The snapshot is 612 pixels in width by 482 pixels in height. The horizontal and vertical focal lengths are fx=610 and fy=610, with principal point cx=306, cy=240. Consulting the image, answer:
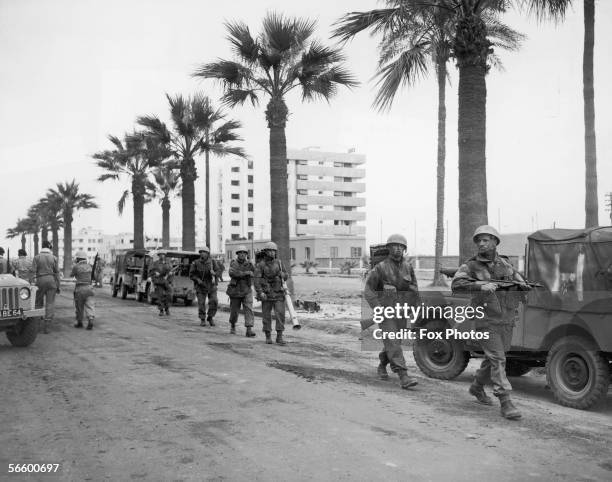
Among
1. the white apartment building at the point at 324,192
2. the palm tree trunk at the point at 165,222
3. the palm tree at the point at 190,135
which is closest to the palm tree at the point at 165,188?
the palm tree trunk at the point at 165,222

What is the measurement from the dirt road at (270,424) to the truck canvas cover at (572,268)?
114 cm

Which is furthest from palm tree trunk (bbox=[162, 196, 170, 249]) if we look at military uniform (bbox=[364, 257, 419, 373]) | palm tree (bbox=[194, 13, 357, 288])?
military uniform (bbox=[364, 257, 419, 373])

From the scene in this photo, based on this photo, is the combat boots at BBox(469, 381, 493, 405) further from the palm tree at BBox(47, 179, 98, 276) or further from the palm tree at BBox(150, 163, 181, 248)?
the palm tree at BBox(47, 179, 98, 276)

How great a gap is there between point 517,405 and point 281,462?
10.8 ft

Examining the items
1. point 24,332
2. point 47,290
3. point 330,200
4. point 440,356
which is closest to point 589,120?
point 440,356

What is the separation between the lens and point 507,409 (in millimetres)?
5953

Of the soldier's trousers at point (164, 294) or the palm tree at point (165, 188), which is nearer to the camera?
the soldier's trousers at point (164, 294)

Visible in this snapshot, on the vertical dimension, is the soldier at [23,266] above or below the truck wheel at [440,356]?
above

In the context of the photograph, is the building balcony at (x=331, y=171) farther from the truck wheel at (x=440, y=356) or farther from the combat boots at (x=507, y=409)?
the combat boots at (x=507, y=409)

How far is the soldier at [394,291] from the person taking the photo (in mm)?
7410

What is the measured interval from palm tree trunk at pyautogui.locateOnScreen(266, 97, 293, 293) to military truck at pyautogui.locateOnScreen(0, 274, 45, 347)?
27.7 ft

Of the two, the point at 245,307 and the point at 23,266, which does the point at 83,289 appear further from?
the point at 245,307

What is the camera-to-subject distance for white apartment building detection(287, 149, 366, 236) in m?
106

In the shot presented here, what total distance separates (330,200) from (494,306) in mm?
103662
